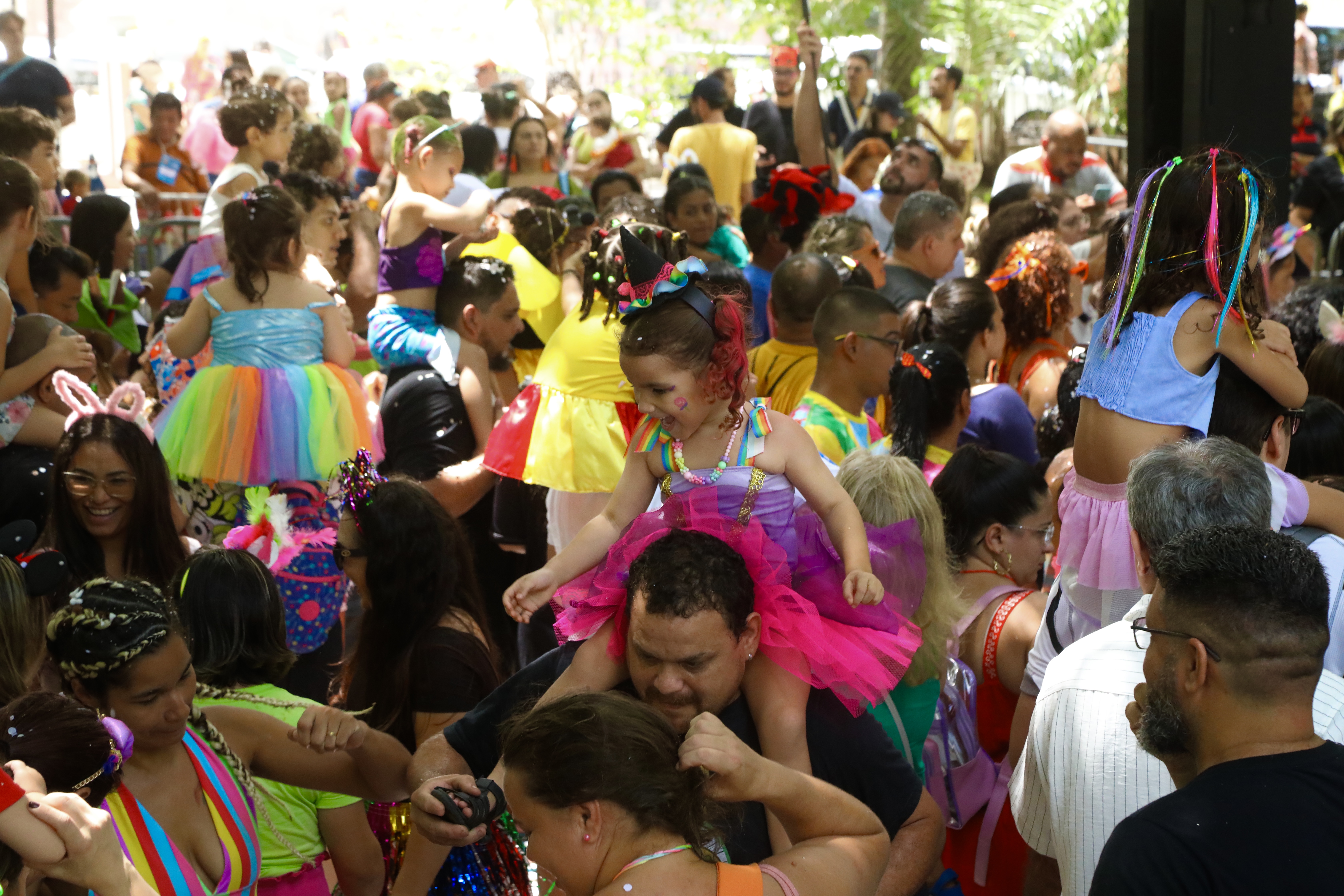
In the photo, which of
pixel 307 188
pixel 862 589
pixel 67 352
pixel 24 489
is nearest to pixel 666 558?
pixel 862 589

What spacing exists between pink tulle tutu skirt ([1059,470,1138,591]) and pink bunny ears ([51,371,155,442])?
8.86 ft

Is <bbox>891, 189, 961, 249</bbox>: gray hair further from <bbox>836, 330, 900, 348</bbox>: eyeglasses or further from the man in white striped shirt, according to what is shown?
the man in white striped shirt

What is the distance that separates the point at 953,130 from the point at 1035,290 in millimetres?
7800

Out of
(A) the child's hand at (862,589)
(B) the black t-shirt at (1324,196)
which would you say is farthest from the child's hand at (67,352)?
(B) the black t-shirt at (1324,196)

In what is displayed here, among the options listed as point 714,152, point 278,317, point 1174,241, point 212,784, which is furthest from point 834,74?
point 212,784

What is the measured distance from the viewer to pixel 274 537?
4348 millimetres

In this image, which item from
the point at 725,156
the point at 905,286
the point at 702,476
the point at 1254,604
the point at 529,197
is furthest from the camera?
the point at 725,156

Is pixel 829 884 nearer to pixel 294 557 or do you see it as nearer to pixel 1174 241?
pixel 1174 241

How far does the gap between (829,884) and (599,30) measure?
19.9 meters

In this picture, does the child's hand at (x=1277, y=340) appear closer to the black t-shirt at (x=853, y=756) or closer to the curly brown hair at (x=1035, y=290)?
the black t-shirt at (x=853, y=756)

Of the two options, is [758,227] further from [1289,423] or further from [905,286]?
[1289,423]

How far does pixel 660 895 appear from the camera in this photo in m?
1.77

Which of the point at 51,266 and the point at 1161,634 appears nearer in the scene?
the point at 1161,634

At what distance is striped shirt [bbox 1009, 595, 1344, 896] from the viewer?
2.28 metres
